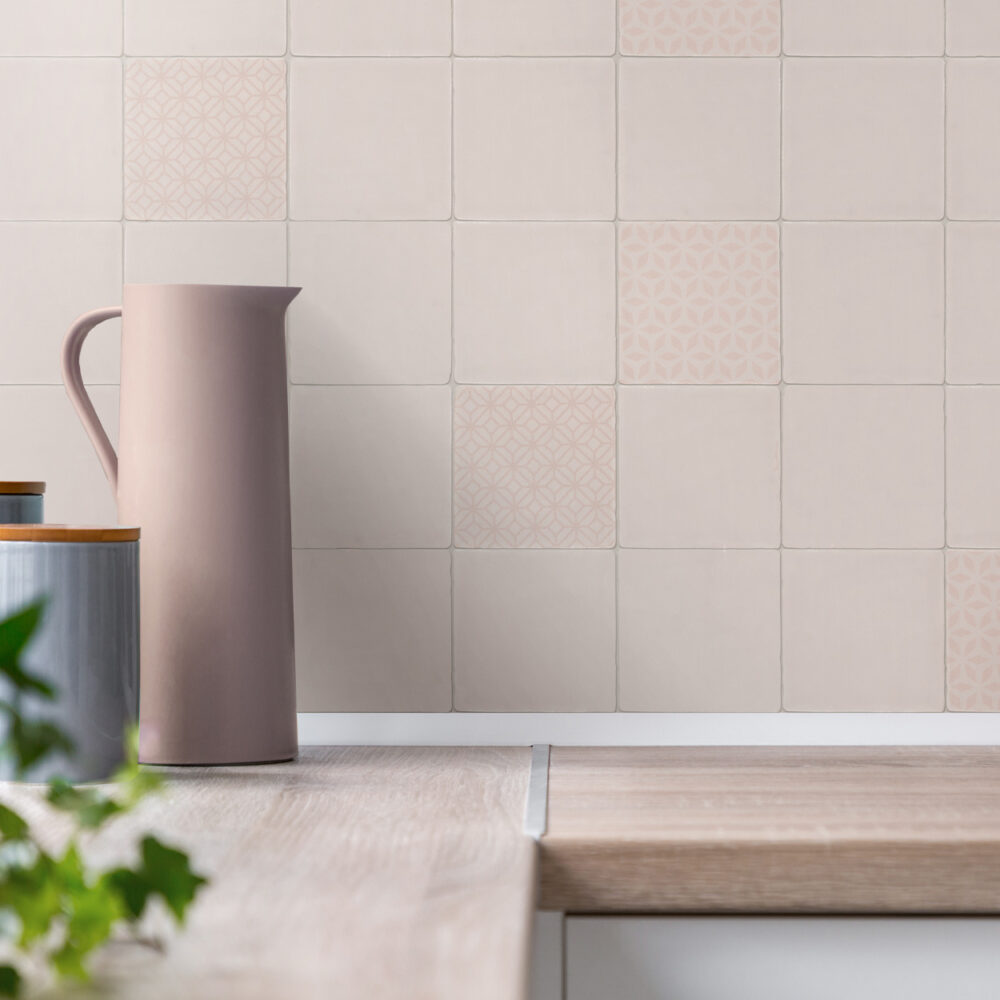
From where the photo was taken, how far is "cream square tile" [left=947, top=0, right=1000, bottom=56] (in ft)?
3.32

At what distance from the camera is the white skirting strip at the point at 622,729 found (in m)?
1.00

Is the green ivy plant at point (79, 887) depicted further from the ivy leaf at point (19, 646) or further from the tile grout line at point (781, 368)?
the tile grout line at point (781, 368)

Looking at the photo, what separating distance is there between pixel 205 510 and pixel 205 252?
0.28 metres

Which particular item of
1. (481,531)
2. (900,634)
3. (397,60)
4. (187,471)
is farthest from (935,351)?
(187,471)

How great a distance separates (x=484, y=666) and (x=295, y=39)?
57cm

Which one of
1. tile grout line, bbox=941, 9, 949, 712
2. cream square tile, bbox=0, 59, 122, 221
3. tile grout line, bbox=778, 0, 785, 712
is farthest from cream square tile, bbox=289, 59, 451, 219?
tile grout line, bbox=941, 9, 949, 712

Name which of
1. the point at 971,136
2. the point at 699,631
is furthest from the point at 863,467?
the point at 971,136

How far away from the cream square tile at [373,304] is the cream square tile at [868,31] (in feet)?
1.17

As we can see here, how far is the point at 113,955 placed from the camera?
1.47ft

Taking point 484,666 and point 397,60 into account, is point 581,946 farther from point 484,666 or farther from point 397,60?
point 397,60

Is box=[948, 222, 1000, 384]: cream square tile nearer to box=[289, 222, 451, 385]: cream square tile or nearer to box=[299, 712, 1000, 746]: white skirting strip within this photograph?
box=[299, 712, 1000, 746]: white skirting strip

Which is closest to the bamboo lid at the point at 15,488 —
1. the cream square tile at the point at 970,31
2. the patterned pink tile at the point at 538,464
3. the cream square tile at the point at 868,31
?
the patterned pink tile at the point at 538,464

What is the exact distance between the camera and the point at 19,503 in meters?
0.91

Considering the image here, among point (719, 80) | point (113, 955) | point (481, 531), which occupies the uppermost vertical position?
point (719, 80)
